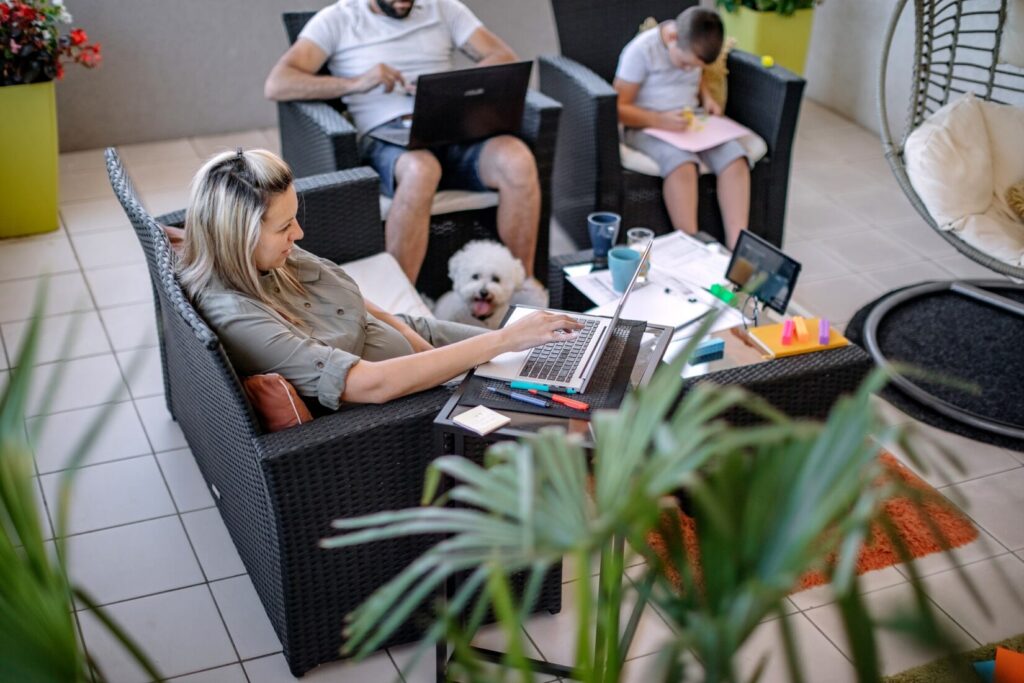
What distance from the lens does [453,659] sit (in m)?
2.13

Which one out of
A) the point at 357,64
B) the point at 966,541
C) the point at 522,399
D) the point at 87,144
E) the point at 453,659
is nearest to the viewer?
the point at 522,399

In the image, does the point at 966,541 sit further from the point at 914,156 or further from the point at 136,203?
the point at 136,203

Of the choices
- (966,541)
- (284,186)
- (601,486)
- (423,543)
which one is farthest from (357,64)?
(601,486)

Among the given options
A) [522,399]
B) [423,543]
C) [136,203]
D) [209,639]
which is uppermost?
[136,203]

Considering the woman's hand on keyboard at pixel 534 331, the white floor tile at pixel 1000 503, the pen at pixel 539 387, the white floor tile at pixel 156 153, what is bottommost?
the white floor tile at pixel 1000 503

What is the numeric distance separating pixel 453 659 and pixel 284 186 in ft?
3.14

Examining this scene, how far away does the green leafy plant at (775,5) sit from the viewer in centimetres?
490

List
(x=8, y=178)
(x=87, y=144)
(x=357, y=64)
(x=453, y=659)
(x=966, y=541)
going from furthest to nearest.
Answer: (x=87, y=144), (x=8, y=178), (x=357, y=64), (x=966, y=541), (x=453, y=659)

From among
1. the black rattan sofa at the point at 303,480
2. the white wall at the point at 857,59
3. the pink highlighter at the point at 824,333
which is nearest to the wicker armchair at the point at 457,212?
the black rattan sofa at the point at 303,480

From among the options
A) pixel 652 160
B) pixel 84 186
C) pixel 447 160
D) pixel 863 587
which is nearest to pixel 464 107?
pixel 447 160

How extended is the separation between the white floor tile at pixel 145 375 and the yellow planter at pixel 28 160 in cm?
97

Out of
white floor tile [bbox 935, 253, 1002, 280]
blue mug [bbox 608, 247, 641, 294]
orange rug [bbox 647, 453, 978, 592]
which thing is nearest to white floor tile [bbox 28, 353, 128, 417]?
blue mug [bbox 608, 247, 641, 294]

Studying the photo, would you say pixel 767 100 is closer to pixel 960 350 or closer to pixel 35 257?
pixel 960 350

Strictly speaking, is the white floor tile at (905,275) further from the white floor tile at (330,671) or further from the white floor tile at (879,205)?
the white floor tile at (330,671)
